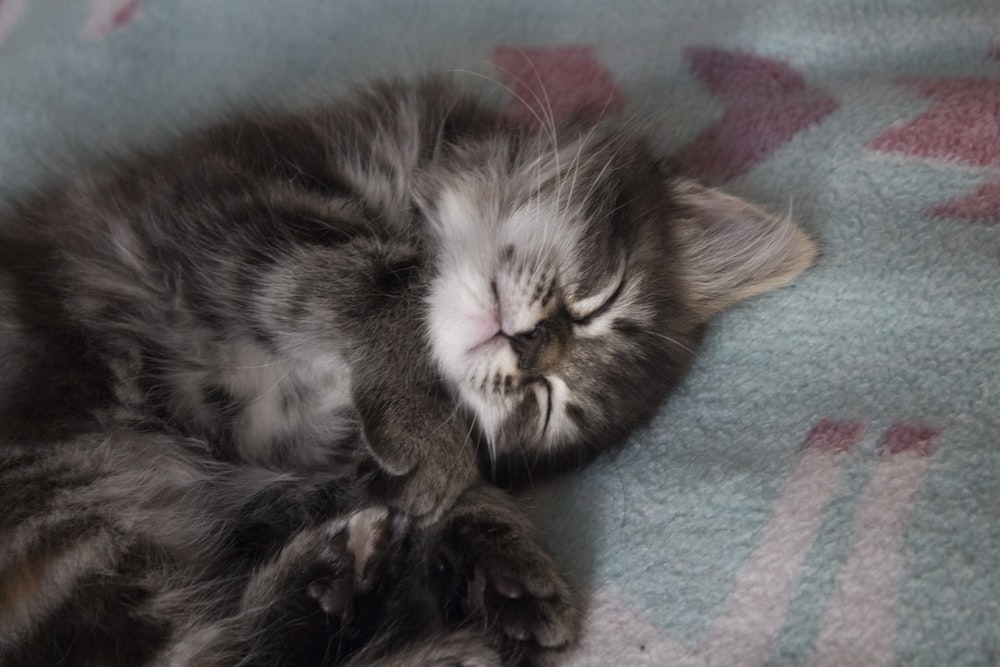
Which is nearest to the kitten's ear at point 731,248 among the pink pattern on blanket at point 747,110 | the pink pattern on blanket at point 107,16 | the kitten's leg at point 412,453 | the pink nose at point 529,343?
the pink pattern on blanket at point 747,110

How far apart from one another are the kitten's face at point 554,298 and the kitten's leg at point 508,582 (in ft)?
0.50

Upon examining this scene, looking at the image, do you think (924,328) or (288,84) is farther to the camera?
(288,84)

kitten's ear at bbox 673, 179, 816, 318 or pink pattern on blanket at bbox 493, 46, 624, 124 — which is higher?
pink pattern on blanket at bbox 493, 46, 624, 124

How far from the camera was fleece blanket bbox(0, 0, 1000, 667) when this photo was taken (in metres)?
0.99

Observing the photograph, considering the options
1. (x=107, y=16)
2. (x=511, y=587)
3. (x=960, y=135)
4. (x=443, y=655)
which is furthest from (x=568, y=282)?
(x=107, y=16)

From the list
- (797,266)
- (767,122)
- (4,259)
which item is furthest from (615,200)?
(4,259)

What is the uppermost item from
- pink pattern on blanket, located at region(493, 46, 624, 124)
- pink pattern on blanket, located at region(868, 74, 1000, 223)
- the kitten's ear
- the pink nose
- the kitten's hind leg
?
pink pattern on blanket, located at region(493, 46, 624, 124)

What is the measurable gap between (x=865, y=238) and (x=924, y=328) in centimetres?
18

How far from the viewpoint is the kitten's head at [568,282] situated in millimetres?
1196

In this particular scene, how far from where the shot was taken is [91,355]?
1135 millimetres

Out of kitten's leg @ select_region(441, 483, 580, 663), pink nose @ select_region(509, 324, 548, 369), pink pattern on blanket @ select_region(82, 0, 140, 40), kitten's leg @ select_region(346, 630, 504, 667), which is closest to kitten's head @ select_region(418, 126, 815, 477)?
pink nose @ select_region(509, 324, 548, 369)

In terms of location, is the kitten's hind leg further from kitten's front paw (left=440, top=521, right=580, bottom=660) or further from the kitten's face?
the kitten's face

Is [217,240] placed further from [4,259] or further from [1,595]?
[1,595]

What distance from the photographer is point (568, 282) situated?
1.20 metres
